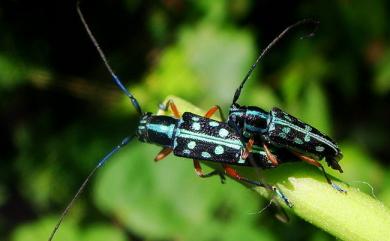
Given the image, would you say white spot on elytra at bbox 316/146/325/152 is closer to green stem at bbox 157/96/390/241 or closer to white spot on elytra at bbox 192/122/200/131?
green stem at bbox 157/96/390/241

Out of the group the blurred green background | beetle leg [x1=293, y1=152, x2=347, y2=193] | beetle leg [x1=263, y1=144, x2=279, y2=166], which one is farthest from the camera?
the blurred green background

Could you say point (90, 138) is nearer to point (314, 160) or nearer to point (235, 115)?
point (235, 115)

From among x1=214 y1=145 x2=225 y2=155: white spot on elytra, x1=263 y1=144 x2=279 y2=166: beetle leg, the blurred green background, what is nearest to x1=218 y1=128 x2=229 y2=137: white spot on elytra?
x1=214 y1=145 x2=225 y2=155: white spot on elytra

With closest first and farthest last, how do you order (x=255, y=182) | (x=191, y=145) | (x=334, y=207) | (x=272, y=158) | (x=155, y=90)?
(x=334, y=207)
(x=255, y=182)
(x=272, y=158)
(x=191, y=145)
(x=155, y=90)

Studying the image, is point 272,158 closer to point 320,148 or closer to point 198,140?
point 320,148

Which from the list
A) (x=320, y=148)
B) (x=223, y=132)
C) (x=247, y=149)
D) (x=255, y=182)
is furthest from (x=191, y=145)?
(x=255, y=182)

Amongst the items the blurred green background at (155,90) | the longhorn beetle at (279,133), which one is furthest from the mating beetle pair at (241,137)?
the blurred green background at (155,90)
